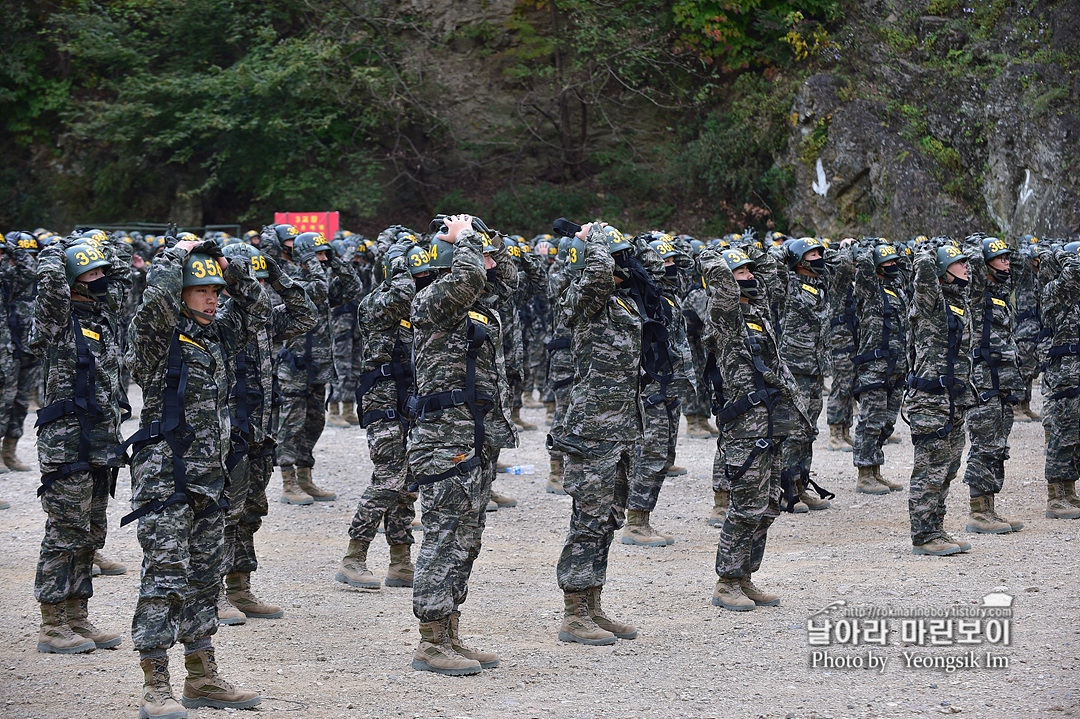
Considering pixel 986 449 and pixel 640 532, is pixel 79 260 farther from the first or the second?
pixel 986 449

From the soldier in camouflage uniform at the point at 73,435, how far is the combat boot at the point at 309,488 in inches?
156

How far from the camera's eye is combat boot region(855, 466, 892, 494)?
11.0 metres

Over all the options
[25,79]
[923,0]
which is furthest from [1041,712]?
[25,79]

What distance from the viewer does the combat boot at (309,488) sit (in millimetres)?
10891

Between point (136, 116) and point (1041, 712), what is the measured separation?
29103 mm

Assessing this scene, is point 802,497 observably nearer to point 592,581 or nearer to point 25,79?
point 592,581

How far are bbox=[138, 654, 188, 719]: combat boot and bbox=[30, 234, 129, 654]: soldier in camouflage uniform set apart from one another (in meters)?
1.57

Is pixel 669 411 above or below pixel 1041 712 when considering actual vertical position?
above

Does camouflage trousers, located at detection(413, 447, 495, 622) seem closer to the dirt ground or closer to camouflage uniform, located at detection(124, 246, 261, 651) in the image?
the dirt ground

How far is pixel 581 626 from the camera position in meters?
6.61

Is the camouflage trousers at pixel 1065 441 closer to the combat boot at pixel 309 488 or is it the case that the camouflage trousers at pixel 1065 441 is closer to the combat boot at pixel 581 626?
the combat boot at pixel 581 626

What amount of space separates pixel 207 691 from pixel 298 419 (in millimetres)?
5352

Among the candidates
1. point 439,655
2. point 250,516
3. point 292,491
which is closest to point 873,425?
point 292,491

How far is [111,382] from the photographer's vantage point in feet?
22.8
